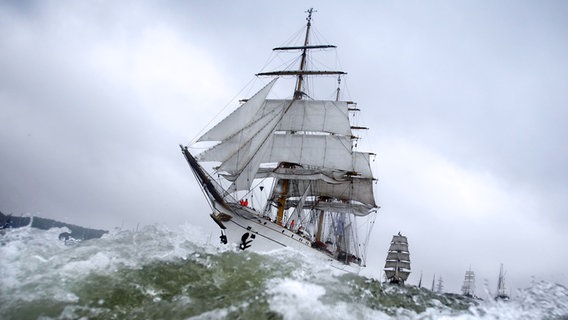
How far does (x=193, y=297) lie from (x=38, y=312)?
2431 mm

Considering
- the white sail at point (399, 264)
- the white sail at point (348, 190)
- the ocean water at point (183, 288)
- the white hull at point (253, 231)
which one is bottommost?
the ocean water at point (183, 288)

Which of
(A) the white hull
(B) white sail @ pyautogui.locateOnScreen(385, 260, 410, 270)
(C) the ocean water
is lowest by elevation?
Answer: (C) the ocean water

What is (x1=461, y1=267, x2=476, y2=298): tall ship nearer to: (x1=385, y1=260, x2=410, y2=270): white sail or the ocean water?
(x1=385, y1=260, x2=410, y2=270): white sail

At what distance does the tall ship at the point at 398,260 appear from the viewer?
5612 centimetres

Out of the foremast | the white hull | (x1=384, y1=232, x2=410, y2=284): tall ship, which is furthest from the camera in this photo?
(x1=384, y1=232, x2=410, y2=284): tall ship

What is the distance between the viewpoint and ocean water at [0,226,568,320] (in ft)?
21.0

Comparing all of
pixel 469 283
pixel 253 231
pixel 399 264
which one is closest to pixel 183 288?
pixel 253 231

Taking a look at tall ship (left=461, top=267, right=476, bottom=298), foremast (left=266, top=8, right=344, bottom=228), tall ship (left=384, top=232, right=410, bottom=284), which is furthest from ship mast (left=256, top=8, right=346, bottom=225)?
tall ship (left=461, top=267, right=476, bottom=298)

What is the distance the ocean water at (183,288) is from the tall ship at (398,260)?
49.0 meters

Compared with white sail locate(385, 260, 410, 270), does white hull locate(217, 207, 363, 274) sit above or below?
below

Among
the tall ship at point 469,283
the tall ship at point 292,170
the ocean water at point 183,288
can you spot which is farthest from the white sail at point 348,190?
the tall ship at point 469,283

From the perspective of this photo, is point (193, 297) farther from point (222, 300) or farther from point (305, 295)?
point (305, 295)

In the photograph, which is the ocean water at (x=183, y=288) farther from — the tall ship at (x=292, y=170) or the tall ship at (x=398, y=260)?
the tall ship at (x=398, y=260)

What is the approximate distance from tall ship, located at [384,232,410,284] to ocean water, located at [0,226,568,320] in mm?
48952
